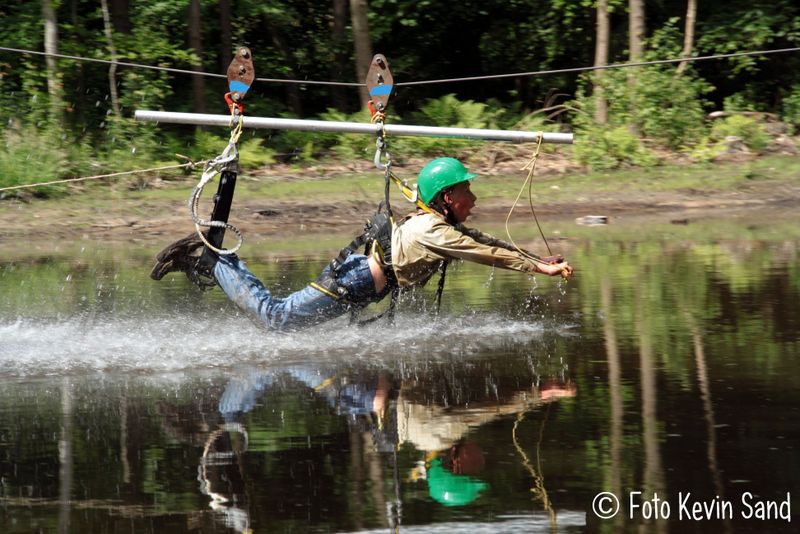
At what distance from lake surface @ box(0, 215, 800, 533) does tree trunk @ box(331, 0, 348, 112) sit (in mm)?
15306

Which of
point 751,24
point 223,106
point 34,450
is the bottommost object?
point 34,450

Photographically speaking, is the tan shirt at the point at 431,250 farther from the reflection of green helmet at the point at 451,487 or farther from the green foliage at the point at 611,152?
the green foliage at the point at 611,152

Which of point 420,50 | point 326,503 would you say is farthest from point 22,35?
point 326,503

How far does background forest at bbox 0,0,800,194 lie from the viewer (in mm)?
21891

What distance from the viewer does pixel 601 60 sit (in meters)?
24.5

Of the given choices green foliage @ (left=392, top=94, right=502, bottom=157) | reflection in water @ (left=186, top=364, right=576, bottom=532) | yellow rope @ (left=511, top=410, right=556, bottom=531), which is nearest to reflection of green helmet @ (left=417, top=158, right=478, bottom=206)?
reflection in water @ (left=186, top=364, right=576, bottom=532)

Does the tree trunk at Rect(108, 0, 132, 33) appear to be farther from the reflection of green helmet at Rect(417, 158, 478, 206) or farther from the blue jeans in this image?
the reflection of green helmet at Rect(417, 158, 478, 206)

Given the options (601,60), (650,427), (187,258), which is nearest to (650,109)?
(601,60)

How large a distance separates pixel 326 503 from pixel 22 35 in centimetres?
1973

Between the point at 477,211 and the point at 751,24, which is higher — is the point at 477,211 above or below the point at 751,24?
below

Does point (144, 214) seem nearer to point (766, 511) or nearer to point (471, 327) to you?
point (471, 327)

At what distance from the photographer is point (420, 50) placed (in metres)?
29.2

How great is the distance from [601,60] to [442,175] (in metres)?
16.3

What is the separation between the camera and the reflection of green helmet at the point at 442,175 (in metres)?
9.02
